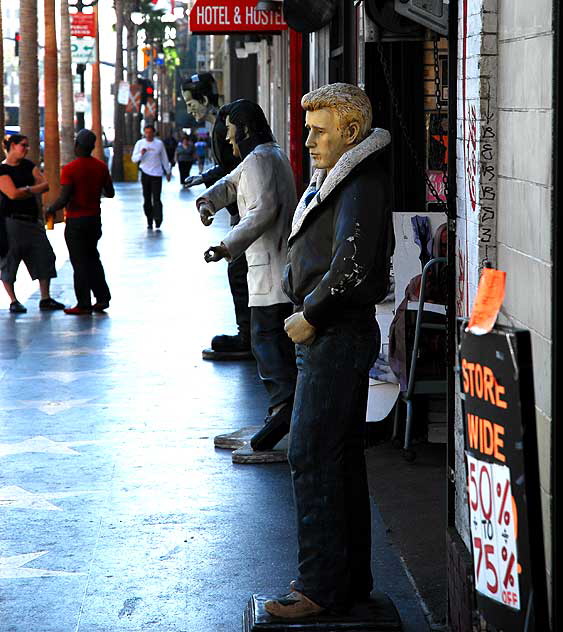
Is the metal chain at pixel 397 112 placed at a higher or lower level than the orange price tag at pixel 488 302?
higher

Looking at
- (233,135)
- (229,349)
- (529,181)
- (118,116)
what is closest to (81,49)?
(118,116)

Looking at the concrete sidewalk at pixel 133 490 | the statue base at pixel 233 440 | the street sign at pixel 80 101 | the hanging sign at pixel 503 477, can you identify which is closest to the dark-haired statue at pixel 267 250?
the statue base at pixel 233 440

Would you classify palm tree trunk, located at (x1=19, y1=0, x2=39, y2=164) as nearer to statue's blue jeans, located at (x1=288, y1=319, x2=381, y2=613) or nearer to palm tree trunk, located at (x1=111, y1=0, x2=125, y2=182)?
palm tree trunk, located at (x1=111, y1=0, x2=125, y2=182)

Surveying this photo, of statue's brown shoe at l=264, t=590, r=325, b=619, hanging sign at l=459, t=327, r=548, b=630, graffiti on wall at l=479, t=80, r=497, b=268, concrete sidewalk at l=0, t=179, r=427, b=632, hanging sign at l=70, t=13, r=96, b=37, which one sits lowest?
concrete sidewalk at l=0, t=179, r=427, b=632

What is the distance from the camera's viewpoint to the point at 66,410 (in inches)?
373

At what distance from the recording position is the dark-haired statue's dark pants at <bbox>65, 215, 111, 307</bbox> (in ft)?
46.1

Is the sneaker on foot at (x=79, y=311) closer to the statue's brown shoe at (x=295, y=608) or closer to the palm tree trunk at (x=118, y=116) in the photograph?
the statue's brown shoe at (x=295, y=608)

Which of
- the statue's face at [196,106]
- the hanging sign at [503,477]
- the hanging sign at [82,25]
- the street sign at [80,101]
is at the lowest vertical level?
the hanging sign at [503,477]

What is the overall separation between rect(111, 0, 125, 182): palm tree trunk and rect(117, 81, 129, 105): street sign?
18 cm

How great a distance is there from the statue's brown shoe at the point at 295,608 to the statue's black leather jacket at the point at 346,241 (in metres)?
1.05

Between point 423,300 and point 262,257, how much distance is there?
106 centimetres

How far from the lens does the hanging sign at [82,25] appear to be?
123ft

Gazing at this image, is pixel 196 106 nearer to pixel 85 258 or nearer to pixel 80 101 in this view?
pixel 85 258

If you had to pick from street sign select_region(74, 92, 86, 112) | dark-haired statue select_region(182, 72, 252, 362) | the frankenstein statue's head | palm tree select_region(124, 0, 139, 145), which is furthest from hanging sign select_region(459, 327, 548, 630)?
palm tree select_region(124, 0, 139, 145)
